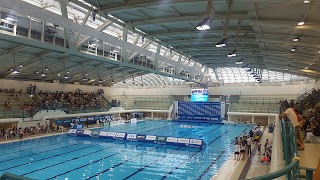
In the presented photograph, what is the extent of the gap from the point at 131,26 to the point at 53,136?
15980 millimetres

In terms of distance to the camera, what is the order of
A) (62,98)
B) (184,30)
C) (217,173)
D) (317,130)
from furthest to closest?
(62,98), (184,30), (217,173), (317,130)

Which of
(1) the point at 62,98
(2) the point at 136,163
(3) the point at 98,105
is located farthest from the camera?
(3) the point at 98,105

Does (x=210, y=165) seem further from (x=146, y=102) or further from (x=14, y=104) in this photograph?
(x=146, y=102)

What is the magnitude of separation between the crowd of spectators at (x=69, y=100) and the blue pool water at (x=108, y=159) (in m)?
6.44

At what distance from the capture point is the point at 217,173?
41.5ft

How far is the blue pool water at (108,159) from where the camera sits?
12.8 metres

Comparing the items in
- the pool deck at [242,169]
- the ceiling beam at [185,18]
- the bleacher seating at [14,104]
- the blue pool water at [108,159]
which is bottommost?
the blue pool water at [108,159]

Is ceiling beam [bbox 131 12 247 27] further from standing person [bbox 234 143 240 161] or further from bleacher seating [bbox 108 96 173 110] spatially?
bleacher seating [bbox 108 96 173 110]

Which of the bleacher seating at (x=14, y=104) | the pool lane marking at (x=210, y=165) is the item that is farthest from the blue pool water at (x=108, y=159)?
the bleacher seating at (x=14, y=104)

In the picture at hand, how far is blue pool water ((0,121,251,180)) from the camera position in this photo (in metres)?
12.8

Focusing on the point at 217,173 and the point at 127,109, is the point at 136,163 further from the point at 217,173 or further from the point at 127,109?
the point at 127,109

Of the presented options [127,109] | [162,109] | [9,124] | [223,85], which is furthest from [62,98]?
[223,85]

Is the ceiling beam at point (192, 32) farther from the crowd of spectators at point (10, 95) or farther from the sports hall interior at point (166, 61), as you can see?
the crowd of spectators at point (10, 95)

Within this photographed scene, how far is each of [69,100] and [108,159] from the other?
61.0 ft
